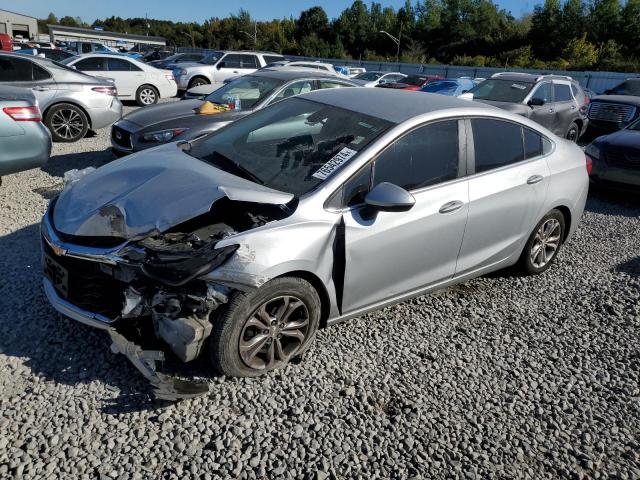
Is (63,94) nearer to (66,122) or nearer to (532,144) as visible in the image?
(66,122)

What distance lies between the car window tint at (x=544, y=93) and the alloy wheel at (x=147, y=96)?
1018cm

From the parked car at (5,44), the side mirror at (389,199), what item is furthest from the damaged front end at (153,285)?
the parked car at (5,44)

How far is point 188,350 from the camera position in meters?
2.75

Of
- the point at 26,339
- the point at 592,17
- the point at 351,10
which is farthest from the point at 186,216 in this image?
the point at 351,10

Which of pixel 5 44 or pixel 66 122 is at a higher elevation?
pixel 5 44

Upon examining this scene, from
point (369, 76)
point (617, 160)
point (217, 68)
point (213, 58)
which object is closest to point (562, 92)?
point (617, 160)

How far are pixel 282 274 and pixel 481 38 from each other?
2985 inches

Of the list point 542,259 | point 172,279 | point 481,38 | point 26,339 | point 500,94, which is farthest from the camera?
Result: point 481,38

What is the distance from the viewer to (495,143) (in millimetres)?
3973

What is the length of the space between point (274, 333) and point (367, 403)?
690mm

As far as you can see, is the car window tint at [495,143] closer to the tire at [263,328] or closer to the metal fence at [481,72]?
the tire at [263,328]

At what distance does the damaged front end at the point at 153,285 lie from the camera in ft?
8.81

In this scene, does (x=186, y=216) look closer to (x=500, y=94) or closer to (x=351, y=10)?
(x=500, y=94)

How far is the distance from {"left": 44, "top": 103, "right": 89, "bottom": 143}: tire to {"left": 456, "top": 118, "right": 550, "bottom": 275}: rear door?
25.2ft
